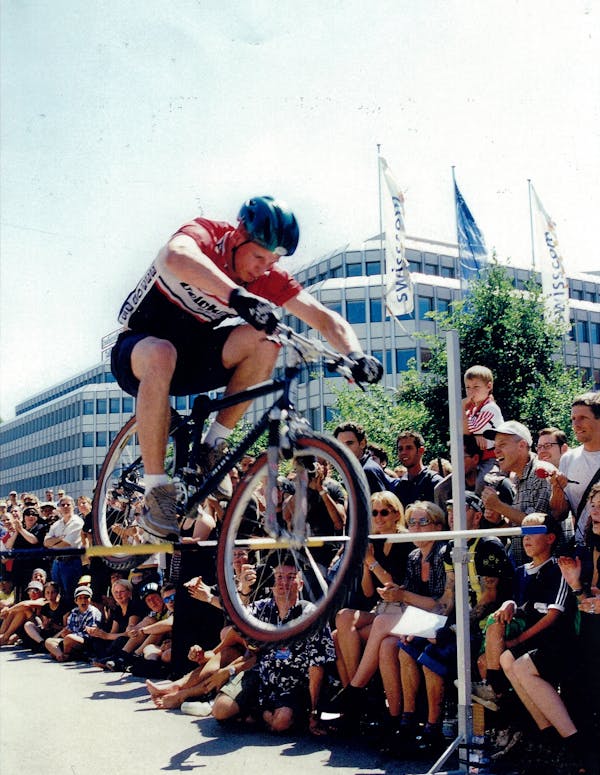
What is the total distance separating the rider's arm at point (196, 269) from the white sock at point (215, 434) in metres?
0.89

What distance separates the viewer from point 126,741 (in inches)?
361

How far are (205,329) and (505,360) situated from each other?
16.4 meters

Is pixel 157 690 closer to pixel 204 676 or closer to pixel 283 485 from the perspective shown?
pixel 204 676

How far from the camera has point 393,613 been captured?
6949 millimetres

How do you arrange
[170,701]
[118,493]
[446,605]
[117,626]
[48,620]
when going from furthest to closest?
[48,620] < [117,626] < [170,701] < [446,605] < [118,493]

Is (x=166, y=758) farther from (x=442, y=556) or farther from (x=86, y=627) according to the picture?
(x=86, y=627)

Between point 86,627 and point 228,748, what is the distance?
18.0ft

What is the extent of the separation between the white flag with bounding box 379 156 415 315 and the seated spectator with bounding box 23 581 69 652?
1140cm

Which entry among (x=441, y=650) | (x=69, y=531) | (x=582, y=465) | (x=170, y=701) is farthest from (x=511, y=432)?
(x=170, y=701)

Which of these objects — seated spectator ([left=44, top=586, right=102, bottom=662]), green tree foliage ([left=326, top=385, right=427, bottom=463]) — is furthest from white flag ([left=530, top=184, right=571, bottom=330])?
seated spectator ([left=44, top=586, right=102, bottom=662])

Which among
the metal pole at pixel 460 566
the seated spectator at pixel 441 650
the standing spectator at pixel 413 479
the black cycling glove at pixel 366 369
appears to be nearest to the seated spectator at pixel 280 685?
the seated spectator at pixel 441 650

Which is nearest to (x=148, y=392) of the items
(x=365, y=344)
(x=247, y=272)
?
(x=247, y=272)

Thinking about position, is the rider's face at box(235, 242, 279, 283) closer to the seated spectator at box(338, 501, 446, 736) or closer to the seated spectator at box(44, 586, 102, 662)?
the seated spectator at box(338, 501, 446, 736)

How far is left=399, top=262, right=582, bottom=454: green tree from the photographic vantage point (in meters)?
19.7
